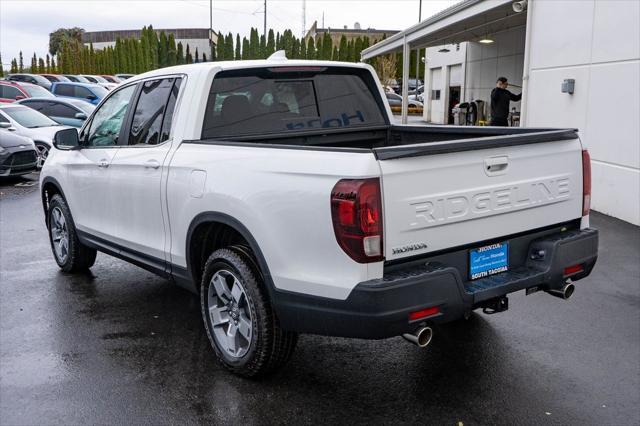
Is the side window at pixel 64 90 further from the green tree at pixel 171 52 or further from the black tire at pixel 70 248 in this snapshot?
the green tree at pixel 171 52

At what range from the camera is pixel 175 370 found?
14.2 ft

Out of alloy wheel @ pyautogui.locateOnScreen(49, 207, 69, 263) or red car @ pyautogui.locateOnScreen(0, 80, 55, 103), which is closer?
alloy wheel @ pyautogui.locateOnScreen(49, 207, 69, 263)

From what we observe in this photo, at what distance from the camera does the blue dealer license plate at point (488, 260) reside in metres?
3.76

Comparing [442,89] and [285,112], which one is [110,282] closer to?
[285,112]

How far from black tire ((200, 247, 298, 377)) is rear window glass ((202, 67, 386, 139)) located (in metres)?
1.07

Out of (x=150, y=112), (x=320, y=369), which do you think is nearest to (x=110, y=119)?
(x=150, y=112)

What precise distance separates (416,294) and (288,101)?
223 centimetres

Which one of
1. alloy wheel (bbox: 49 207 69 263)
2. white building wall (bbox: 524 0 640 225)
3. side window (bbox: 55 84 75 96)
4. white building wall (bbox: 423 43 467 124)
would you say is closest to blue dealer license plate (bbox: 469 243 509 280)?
alloy wheel (bbox: 49 207 69 263)

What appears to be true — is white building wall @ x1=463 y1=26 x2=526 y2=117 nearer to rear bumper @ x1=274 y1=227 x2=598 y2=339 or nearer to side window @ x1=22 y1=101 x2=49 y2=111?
side window @ x1=22 y1=101 x2=49 y2=111

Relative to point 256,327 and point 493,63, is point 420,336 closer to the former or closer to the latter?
point 256,327

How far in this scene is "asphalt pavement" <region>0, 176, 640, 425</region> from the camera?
12.3 ft

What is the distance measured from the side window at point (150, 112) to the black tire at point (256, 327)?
137cm

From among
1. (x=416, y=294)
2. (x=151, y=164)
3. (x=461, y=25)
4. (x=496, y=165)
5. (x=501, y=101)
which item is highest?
(x=461, y=25)

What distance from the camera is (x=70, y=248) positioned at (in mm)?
6457
